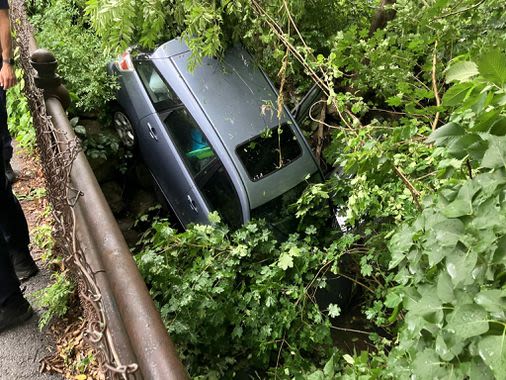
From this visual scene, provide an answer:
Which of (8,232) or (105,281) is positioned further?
→ (8,232)

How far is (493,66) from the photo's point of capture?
109 centimetres

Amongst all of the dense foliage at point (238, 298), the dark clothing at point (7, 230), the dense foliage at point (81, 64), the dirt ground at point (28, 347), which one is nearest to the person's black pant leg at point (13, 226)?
the dark clothing at point (7, 230)

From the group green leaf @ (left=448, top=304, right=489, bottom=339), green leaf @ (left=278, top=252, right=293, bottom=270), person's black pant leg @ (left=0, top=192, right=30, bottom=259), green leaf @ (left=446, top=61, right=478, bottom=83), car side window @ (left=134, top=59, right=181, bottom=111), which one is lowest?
green leaf @ (left=448, top=304, right=489, bottom=339)

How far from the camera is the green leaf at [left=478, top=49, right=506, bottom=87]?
1.08 meters

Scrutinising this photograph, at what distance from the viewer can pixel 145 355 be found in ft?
A: 3.29

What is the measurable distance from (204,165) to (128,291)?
324cm

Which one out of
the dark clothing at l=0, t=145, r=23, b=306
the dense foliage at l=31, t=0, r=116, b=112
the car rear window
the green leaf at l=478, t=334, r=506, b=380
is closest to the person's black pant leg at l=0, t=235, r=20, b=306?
the dark clothing at l=0, t=145, r=23, b=306

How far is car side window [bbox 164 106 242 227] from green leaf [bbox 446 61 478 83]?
3.09 metres

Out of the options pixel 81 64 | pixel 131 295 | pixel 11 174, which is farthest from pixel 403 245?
pixel 81 64

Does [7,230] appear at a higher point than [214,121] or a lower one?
lower

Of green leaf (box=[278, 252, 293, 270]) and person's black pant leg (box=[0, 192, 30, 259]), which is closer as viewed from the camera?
person's black pant leg (box=[0, 192, 30, 259])

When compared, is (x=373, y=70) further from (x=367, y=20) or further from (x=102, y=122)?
(x=102, y=122)

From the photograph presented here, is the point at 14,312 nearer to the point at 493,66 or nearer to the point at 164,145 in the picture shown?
the point at 493,66

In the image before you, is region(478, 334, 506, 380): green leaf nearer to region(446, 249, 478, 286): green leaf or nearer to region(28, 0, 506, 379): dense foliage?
region(28, 0, 506, 379): dense foliage
